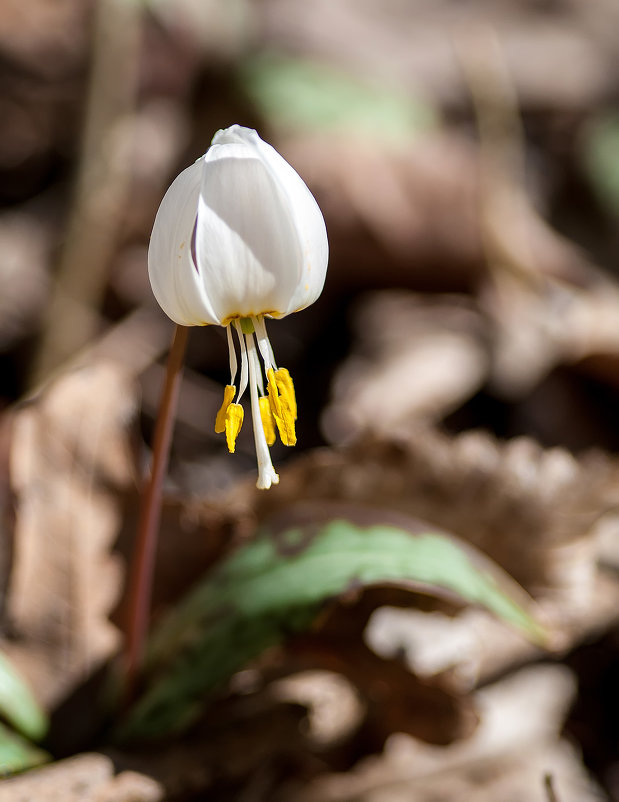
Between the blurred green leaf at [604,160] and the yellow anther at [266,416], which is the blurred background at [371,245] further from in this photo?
the yellow anther at [266,416]

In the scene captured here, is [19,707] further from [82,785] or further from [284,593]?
[284,593]

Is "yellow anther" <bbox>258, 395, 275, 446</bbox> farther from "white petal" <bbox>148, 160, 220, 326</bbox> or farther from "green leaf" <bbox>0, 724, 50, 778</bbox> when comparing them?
"green leaf" <bbox>0, 724, 50, 778</bbox>

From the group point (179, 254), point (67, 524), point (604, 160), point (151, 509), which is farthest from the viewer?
point (604, 160)

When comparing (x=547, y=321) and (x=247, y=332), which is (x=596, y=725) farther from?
(x=547, y=321)

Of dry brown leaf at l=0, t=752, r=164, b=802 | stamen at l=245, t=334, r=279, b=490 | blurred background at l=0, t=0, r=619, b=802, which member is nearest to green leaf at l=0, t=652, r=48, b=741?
dry brown leaf at l=0, t=752, r=164, b=802

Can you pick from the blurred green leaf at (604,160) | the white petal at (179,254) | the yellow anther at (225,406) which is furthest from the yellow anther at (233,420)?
the blurred green leaf at (604,160)

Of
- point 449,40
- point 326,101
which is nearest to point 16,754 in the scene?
point 326,101

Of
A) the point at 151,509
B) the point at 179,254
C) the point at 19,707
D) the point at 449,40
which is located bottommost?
the point at 19,707
